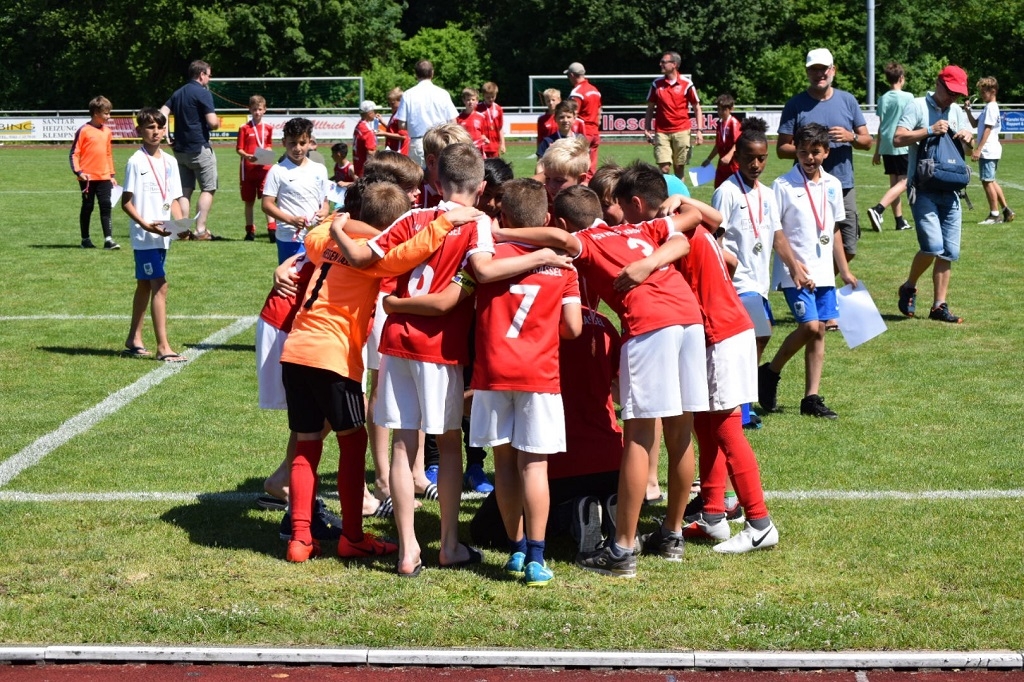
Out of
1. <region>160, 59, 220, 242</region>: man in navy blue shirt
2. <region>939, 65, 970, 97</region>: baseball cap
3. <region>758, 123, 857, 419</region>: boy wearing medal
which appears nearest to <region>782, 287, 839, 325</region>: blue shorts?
<region>758, 123, 857, 419</region>: boy wearing medal

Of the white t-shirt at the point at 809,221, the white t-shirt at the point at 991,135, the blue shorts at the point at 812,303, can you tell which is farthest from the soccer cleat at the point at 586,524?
the white t-shirt at the point at 991,135

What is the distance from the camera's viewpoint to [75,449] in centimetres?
795

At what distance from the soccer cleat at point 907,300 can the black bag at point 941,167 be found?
3.19 feet

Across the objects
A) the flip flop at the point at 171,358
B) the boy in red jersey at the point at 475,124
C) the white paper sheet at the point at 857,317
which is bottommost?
the flip flop at the point at 171,358

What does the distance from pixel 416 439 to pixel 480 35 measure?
200 ft

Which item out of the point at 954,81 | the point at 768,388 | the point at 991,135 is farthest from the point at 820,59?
the point at 991,135

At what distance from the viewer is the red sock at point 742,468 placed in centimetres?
600

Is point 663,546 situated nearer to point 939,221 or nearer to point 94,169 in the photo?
point 939,221

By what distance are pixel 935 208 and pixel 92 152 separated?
1098 centimetres

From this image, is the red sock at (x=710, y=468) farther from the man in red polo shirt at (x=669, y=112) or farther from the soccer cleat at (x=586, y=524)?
the man in red polo shirt at (x=669, y=112)

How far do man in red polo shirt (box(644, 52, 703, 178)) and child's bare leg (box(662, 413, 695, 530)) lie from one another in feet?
47.6

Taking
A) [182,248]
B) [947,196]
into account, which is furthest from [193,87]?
[947,196]

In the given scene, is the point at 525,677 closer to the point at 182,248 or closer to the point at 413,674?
the point at 413,674

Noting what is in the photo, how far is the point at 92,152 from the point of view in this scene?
1759 cm
